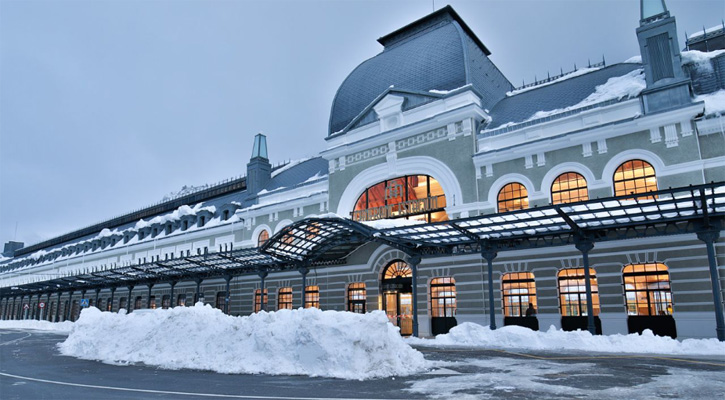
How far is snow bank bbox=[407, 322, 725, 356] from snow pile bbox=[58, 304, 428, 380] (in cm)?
615

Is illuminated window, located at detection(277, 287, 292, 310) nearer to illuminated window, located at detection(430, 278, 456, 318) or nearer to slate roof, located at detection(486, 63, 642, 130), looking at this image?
illuminated window, located at detection(430, 278, 456, 318)

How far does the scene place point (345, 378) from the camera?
39.9 feet

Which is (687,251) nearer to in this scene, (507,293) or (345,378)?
(507,293)

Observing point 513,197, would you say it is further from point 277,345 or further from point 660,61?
point 277,345

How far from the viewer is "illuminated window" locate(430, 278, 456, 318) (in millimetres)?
25625

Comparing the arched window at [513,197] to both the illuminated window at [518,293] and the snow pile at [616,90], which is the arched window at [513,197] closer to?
the illuminated window at [518,293]

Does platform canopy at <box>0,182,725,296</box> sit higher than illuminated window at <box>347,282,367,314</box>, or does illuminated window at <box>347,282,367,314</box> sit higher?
platform canopy at <box>0,182,725,296</box>

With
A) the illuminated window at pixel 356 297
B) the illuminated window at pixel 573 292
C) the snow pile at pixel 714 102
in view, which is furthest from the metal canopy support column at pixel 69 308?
the snow pile at pixel 714 102

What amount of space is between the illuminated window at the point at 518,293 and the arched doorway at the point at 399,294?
5722mm

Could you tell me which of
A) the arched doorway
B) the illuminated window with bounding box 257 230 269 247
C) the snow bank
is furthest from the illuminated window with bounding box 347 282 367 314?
the illuminated window with bounding box 257 230 269 247

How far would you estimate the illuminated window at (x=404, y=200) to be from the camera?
87.2 feet

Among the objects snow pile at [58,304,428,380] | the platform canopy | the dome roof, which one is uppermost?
the dome roof

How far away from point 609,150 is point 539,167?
3.13 metres

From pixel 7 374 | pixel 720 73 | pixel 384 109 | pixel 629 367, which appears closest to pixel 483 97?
pixel 384 109
